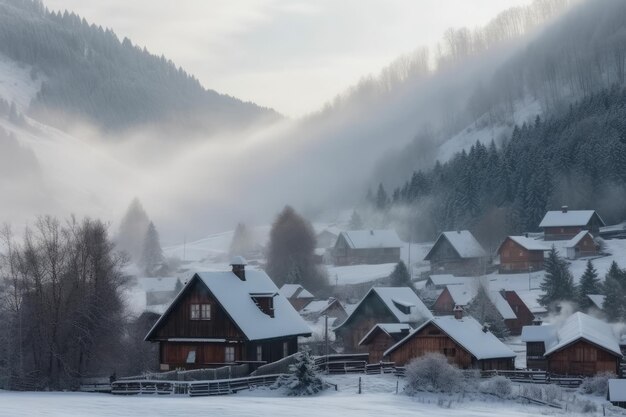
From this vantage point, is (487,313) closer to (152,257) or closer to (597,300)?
(597,300)

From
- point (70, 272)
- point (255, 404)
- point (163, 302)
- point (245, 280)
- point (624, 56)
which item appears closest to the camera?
point (255, 404)

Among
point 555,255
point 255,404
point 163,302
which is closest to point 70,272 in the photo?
point 255,404

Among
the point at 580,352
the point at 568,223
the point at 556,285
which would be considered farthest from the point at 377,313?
the point at 568,223

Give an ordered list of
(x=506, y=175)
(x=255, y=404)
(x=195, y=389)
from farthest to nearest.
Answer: (x=506, y=175)
(x=195, y=389)
(x=255, y=404)

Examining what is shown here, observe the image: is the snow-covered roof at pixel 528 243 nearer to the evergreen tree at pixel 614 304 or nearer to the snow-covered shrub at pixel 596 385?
the evergreen tree at pixel 614 304

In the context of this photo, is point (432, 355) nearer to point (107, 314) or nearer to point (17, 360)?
point (107, 314)

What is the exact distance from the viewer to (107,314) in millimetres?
51469

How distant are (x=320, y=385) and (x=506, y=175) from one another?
104m

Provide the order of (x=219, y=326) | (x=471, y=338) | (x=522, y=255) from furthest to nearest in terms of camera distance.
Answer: (x=522, y=255) → (x=471, y=338) → (x=219, y=326)

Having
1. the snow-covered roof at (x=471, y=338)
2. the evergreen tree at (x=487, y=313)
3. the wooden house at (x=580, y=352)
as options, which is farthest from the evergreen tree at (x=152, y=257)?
the wooden house at (x=580, y=352)

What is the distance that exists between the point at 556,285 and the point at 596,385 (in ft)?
136

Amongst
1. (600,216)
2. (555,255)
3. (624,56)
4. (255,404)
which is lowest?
(255,404)

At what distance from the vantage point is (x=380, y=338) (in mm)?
66875

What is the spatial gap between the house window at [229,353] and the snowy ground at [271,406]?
8.06 m
